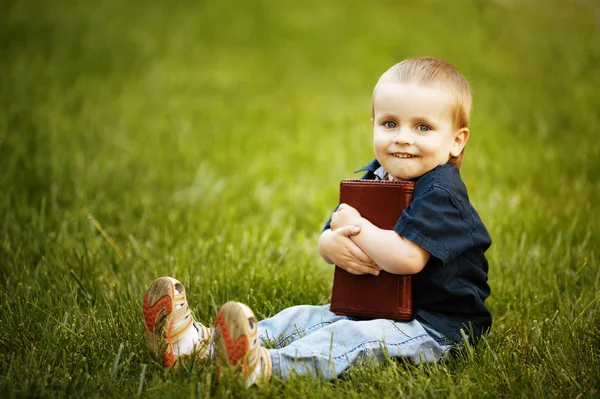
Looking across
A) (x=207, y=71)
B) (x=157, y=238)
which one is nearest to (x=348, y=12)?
(x=207, y=71)

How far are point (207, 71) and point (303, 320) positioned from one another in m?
6.26

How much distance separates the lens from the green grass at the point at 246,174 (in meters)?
2.57

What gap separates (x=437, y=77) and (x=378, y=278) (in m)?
0.73

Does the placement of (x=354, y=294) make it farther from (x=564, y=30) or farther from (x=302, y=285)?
(x=564, y=30)

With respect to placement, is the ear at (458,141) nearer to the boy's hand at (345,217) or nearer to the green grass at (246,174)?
the boy's hand at (345,217)

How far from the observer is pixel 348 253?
2.58 m

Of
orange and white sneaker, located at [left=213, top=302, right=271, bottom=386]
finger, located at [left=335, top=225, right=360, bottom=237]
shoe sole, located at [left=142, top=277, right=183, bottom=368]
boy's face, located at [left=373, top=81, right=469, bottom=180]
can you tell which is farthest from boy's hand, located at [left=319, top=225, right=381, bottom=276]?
shoe sole, located at [left=142, top=277, right=183, bottom=368]

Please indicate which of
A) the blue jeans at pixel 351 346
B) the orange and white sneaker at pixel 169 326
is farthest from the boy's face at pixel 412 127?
the orange and white sneaker at pixel 169 326

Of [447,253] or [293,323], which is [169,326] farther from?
[447,253]

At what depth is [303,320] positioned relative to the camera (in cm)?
275

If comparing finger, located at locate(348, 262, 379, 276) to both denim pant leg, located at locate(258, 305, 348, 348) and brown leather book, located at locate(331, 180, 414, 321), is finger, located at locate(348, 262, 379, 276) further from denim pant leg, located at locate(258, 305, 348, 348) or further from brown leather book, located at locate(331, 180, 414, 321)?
denim pant leg, located at locate(258, 305, 348, 348)

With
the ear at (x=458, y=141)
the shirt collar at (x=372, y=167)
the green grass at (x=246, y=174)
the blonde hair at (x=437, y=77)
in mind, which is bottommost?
the green grass at (x=246, y=174)

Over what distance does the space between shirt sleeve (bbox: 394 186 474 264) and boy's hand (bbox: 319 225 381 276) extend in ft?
0.54

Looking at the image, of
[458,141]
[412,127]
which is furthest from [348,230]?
[458,141]
